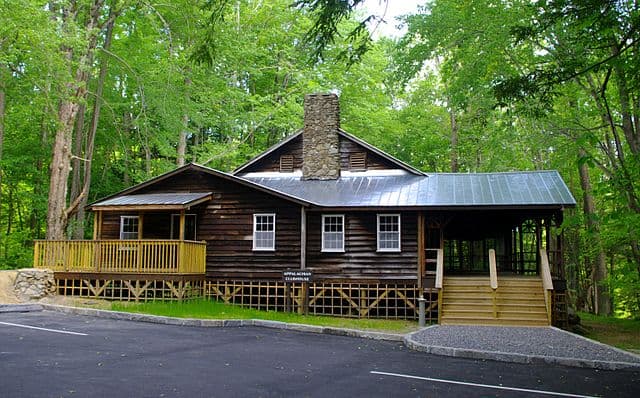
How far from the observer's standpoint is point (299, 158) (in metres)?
23.3

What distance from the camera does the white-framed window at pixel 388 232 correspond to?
19.2 metres

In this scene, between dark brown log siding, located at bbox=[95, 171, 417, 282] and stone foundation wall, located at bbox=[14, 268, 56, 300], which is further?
dark brown log siding, located at bbox=[95, 171, 417, 282]

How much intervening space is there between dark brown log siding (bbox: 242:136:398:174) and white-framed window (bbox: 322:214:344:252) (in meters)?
3.36

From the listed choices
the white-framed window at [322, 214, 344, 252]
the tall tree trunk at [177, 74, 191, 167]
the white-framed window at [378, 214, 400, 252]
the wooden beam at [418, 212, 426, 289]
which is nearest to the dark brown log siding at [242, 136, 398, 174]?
the white-framed window at [322, 214, 344, 252]

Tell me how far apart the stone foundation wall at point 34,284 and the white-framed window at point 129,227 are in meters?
2.85

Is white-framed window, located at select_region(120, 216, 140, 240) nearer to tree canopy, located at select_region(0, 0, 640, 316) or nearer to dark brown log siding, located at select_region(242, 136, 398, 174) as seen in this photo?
tree canopy, located at select_region(0, 0, 640, 316)

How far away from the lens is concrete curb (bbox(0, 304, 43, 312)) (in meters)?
16.4

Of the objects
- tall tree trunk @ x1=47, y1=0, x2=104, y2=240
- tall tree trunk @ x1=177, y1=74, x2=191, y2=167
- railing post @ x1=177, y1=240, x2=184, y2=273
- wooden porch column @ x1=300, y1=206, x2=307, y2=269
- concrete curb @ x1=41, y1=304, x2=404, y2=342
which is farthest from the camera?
tall tree trunk @ x1=177, y1=74, x2=191, y2=167

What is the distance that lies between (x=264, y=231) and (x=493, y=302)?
25.3 ft

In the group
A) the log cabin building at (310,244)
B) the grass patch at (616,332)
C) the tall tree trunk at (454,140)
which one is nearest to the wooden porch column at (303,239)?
the log cabin building at (310,244)

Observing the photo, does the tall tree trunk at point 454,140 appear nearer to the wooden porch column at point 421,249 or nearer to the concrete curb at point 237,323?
the wooden porch column at point 421,249

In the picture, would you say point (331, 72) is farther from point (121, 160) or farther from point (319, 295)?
point (319, 295)

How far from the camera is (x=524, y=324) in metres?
15.8

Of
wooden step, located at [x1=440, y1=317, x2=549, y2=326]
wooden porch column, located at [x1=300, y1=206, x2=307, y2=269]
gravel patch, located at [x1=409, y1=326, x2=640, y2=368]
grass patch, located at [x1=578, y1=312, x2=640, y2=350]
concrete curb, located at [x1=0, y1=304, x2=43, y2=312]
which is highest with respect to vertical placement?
wooden porch column, located at [x1=300, y1=206, x2=307, y2=269]
